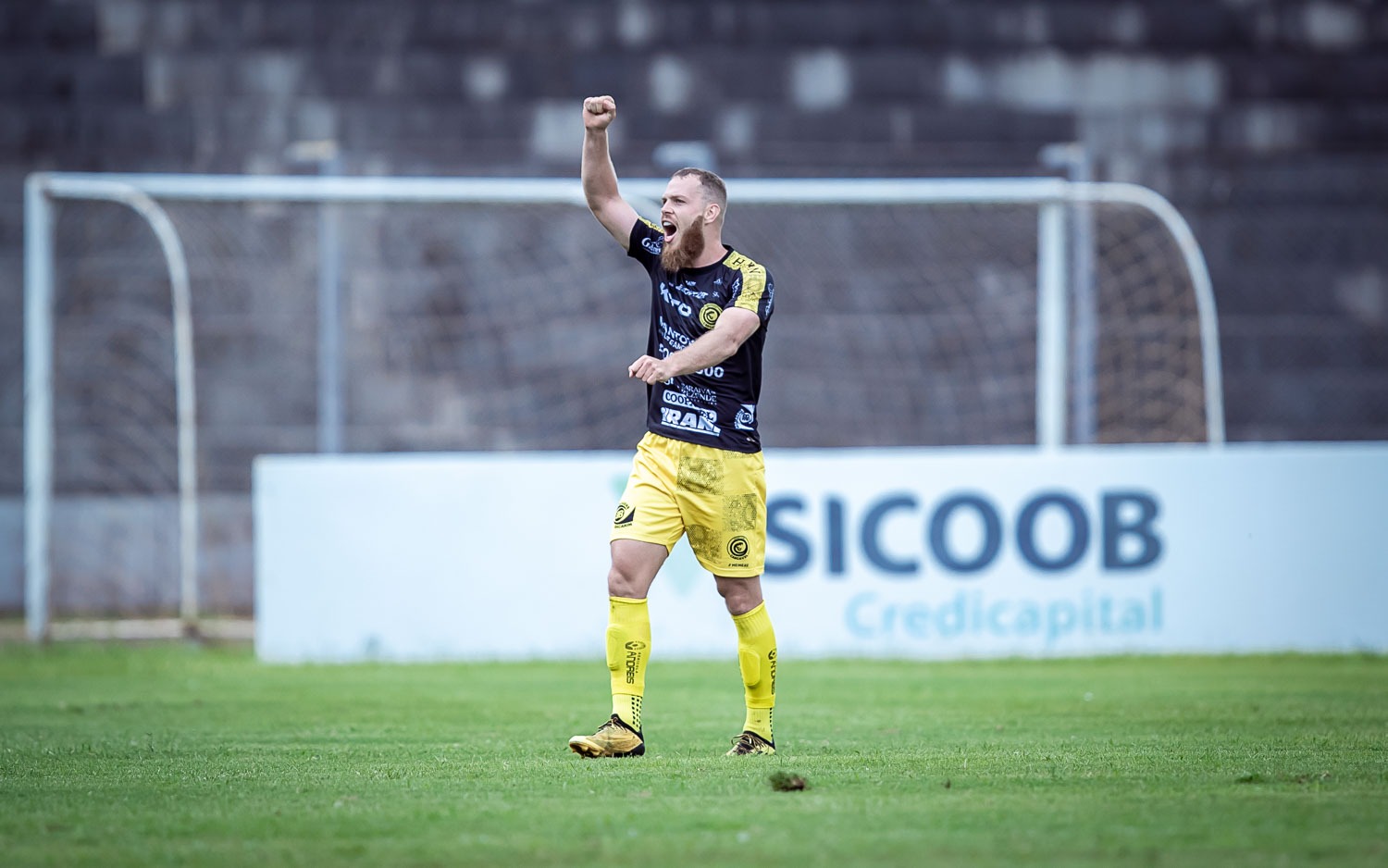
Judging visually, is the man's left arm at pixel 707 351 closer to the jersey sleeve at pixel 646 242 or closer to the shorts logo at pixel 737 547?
the jersey sleeve at pixel 646 242

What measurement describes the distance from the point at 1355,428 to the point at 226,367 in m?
8.69

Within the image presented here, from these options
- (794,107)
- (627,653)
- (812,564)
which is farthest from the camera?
(794,107)

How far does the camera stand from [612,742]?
493cm

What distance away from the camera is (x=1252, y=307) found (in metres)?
12.6

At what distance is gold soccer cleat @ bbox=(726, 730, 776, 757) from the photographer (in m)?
5.06

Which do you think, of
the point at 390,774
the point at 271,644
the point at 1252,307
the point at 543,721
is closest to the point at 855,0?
the point at 1252,307

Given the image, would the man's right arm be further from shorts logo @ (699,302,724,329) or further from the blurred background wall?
the blurred background wall

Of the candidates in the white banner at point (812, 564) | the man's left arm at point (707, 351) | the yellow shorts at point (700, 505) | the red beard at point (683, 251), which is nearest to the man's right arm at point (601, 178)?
the red beard at point (683, 251)

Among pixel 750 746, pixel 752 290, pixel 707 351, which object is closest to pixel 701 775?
pixel 750 746

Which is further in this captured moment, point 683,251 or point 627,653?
point 683,251

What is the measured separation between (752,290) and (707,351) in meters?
0.32

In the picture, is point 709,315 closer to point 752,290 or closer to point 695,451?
point 752,290

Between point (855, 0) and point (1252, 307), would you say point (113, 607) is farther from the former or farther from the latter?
point (1252, 307)

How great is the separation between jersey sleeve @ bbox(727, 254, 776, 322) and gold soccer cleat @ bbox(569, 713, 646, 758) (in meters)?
1.34
